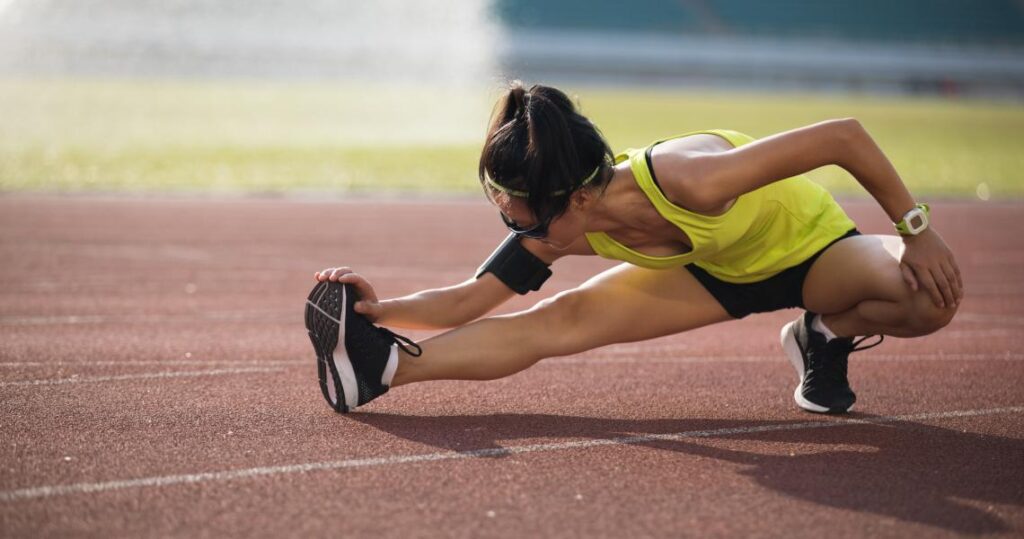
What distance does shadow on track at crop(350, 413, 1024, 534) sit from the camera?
353 cm

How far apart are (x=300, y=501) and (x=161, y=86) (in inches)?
1504

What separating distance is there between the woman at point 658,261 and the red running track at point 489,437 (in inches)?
11.0

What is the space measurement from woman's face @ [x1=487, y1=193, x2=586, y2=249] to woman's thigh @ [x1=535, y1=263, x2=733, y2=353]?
0.61 metres

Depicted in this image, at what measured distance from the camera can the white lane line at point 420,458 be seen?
3.48 metres

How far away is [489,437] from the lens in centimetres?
422

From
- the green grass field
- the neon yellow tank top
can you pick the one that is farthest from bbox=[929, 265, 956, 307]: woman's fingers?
the green grass field

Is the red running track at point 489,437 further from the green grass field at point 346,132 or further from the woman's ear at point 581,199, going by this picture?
the green grass field at point 346,132

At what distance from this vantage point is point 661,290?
4668mm

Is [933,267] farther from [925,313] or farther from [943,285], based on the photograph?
[925,313]

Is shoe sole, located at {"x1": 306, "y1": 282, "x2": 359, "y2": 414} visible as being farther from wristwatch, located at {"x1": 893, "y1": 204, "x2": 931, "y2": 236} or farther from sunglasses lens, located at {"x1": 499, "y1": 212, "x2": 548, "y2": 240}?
wristwatch, located at {"x1": 893, "y1": 204, "x2": 931, "y2": 236}

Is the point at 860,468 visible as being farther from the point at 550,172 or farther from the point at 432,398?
the point at 432,398

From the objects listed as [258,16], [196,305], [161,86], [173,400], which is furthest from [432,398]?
[258,16]

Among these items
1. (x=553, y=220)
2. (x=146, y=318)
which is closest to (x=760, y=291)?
(x=553, y=220)

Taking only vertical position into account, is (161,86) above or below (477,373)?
below
